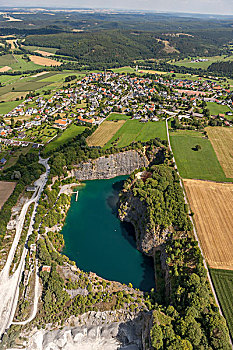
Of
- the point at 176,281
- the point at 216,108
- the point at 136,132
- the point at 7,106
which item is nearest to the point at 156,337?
the point at 176,281

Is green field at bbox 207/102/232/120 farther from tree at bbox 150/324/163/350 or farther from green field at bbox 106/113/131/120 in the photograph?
tree at bbox 150/324/163/350

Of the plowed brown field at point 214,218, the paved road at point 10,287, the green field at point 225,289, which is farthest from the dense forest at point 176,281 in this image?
the paved road at point 10,287

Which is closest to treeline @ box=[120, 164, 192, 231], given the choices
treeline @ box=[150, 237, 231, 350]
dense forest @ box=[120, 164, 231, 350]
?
dense forest @ box=[120, 164, 231, 350]

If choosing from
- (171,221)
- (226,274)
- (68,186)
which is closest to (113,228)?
(171,221)

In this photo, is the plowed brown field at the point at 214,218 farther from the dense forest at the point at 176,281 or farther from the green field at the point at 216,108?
the green field at the point at 216,108

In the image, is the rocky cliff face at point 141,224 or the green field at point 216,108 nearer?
the rocky cliff face at point 141,224

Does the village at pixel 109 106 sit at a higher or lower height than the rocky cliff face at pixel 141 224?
higher

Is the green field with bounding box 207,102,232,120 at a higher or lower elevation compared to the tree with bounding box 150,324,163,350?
higher
